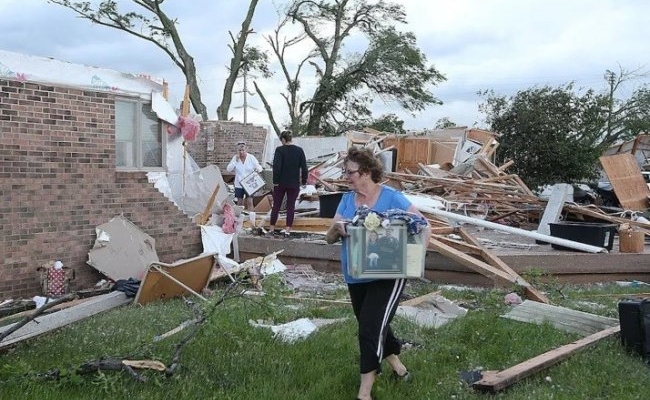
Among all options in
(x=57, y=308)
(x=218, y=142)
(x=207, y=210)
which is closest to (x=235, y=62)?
(x=218, y=142)

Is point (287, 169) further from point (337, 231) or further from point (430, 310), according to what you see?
point (337, 231)

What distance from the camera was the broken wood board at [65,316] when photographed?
5.69 m

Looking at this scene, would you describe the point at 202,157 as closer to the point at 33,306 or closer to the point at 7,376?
the point at 33,306

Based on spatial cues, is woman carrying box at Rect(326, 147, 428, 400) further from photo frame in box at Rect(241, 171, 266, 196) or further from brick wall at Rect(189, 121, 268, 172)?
brick wall at Rect(189, 121, 268, 172)

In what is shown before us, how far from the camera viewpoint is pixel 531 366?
4.70 meters

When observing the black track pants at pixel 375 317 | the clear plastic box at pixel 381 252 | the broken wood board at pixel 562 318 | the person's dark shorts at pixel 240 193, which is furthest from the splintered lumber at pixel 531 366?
the person's dark shorts at pixel 240 193

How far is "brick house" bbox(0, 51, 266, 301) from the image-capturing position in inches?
322

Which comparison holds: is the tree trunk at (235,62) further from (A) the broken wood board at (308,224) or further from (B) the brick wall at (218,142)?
(A) the broken wood board at (308,224)

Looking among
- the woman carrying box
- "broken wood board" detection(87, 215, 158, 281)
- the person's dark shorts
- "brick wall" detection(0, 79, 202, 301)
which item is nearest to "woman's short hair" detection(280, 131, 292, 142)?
"brick wall" detection(0, 79, 202, 301)

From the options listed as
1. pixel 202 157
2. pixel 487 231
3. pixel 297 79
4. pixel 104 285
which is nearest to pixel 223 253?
pixel 104 285

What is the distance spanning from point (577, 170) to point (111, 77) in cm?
1838

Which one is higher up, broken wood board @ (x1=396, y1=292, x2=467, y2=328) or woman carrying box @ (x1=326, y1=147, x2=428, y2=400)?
woman carrying box @ (x1=326, y1=147, x2=428, y2=400)

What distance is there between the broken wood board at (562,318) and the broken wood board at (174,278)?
3.59 meters

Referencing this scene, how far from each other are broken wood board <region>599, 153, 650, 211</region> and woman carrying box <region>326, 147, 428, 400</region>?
1214 centimetres
